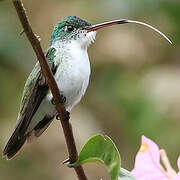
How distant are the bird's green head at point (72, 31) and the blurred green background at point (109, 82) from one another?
89cm

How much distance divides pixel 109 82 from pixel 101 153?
234 centimetres

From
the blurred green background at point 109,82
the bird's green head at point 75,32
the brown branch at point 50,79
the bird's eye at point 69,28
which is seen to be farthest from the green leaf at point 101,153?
the blurred green background at point 109,82

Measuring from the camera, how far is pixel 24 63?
321 cm

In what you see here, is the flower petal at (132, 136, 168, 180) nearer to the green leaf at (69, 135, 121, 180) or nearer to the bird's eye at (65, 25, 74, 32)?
the green leaf at (69, 135, 121, 180)

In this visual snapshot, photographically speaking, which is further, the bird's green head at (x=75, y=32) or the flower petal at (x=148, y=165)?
the bird's green head at (x=75, y=32)

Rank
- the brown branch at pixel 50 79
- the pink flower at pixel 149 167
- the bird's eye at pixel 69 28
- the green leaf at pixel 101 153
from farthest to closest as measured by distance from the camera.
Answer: the bird's eye at pixel 69 28
the pink flower at pixel 149 167
the green leaf at pixel 101 153
the brown branch at pixel 50 79

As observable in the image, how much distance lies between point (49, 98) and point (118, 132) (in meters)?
2.14

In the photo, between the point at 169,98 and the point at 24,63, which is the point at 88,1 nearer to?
the point at 24,63

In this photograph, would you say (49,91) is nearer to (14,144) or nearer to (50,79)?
(14,144)

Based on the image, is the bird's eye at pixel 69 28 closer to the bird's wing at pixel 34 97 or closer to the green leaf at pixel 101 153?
the bird's wing at pixel 34 97

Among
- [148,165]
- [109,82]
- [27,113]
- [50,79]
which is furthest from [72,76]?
[109,82]

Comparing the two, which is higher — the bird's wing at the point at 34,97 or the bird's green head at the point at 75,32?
the bird's green head at the point at 75,32

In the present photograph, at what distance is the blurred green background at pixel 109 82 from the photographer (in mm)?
3004

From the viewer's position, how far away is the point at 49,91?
1745 millimetres
